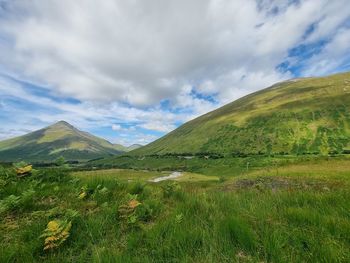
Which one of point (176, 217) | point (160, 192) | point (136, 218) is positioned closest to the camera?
point (176, 217)

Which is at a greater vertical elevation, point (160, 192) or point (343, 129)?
point (343, 129)

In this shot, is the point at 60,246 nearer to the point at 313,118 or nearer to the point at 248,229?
the point at 248,229

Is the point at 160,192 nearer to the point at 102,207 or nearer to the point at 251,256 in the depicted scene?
the point at 102,207

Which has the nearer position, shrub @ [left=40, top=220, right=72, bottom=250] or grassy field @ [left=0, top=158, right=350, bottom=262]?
grassy field @ [left=0, top=158, right=350, bottom=262]

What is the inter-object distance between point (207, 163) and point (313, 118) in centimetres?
10683

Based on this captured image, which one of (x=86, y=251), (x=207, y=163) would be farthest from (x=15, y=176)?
(x=207, y=163)

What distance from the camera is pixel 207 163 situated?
141750 mm

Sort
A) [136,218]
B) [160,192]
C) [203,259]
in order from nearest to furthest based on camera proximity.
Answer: [203,259]
[136,218]
[160,192]

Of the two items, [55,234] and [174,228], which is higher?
[55,234]

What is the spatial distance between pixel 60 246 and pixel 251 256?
10.7 ft

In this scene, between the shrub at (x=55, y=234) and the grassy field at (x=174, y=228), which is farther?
the shrub at (x=55, y=234)

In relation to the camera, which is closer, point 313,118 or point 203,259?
point 203,259

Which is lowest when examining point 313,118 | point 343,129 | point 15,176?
point 15,176

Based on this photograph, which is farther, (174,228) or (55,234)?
(174,228)
